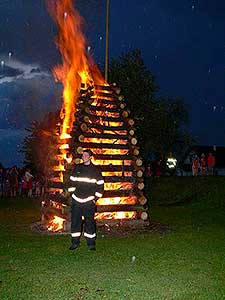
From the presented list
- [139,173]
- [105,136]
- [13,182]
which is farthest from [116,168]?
[13,182]

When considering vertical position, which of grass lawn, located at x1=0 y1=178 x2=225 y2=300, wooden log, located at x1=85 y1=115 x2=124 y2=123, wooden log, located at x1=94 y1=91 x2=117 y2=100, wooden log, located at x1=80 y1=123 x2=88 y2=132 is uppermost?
wooden log, located at x1=94 y1=91 x2=117 y2=100

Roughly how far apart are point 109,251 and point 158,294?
138 inches

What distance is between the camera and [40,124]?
43312 millimetres

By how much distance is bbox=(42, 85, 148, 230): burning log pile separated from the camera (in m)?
14.2

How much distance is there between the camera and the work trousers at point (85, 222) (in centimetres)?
1046

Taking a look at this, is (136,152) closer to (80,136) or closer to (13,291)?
(80,136)

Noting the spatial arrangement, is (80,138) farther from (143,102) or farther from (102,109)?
(143,102)

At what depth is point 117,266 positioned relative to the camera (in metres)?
8.69

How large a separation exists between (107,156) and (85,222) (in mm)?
4325

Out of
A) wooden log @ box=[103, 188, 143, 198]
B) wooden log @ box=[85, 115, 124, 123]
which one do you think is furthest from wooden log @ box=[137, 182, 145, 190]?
wooden log @ box=[85, 115, 124, 123]

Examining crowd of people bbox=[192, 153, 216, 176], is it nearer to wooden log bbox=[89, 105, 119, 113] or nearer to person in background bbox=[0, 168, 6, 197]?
person in background bbox=[0, 168, 6, 197]

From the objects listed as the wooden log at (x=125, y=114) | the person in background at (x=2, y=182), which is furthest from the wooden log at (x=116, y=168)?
the person in background at (x=2, y=182)

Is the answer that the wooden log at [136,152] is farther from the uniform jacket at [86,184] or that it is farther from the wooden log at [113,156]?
the uniform jacket at [86,184]

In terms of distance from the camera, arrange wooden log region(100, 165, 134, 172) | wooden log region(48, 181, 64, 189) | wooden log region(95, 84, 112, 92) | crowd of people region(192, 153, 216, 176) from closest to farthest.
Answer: wooden log region(100, 165, 134, 172), wooden log region(48, 181, 64, 189), wooden log region(95, 84, 112, 92), crowd of people region(192, 153, 216, 176)
